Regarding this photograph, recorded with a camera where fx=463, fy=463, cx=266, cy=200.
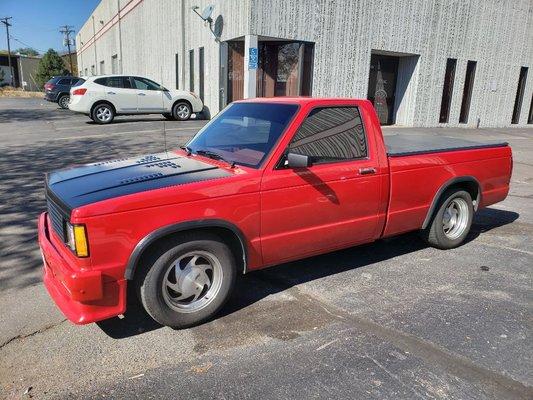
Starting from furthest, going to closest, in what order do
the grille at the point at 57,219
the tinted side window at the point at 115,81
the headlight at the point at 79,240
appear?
the tinted side window at the point at 115,81 < the grille at the point at 57,219 < the headlight at the point at 79,240

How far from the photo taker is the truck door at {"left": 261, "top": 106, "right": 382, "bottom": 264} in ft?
12.2

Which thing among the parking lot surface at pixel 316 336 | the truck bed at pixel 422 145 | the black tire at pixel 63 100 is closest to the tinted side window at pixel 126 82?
the black tire at pixel 63 100

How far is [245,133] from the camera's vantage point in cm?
417

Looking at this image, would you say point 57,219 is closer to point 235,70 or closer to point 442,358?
point 442,358

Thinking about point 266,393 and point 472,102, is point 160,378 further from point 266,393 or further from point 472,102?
point 472,102

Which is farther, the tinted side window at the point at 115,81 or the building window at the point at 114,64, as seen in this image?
the building window at the point at 114,64

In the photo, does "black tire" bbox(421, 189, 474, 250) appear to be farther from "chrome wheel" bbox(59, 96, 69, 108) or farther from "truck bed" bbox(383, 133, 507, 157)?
"chrome wheel" bbox(59, 96, 69, 108)

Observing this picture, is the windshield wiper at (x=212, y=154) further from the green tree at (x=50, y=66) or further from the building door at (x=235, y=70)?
the green tree at (x=50, y=66)

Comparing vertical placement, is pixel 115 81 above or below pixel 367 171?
above

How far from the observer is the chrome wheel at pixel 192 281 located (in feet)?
11.1

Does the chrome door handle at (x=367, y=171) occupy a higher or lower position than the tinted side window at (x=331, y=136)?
lower

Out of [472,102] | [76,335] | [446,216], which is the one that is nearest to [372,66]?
[472,102]

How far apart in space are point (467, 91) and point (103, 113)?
1535 cm

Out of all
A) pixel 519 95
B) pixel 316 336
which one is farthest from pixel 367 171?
→ pixel 519 95
